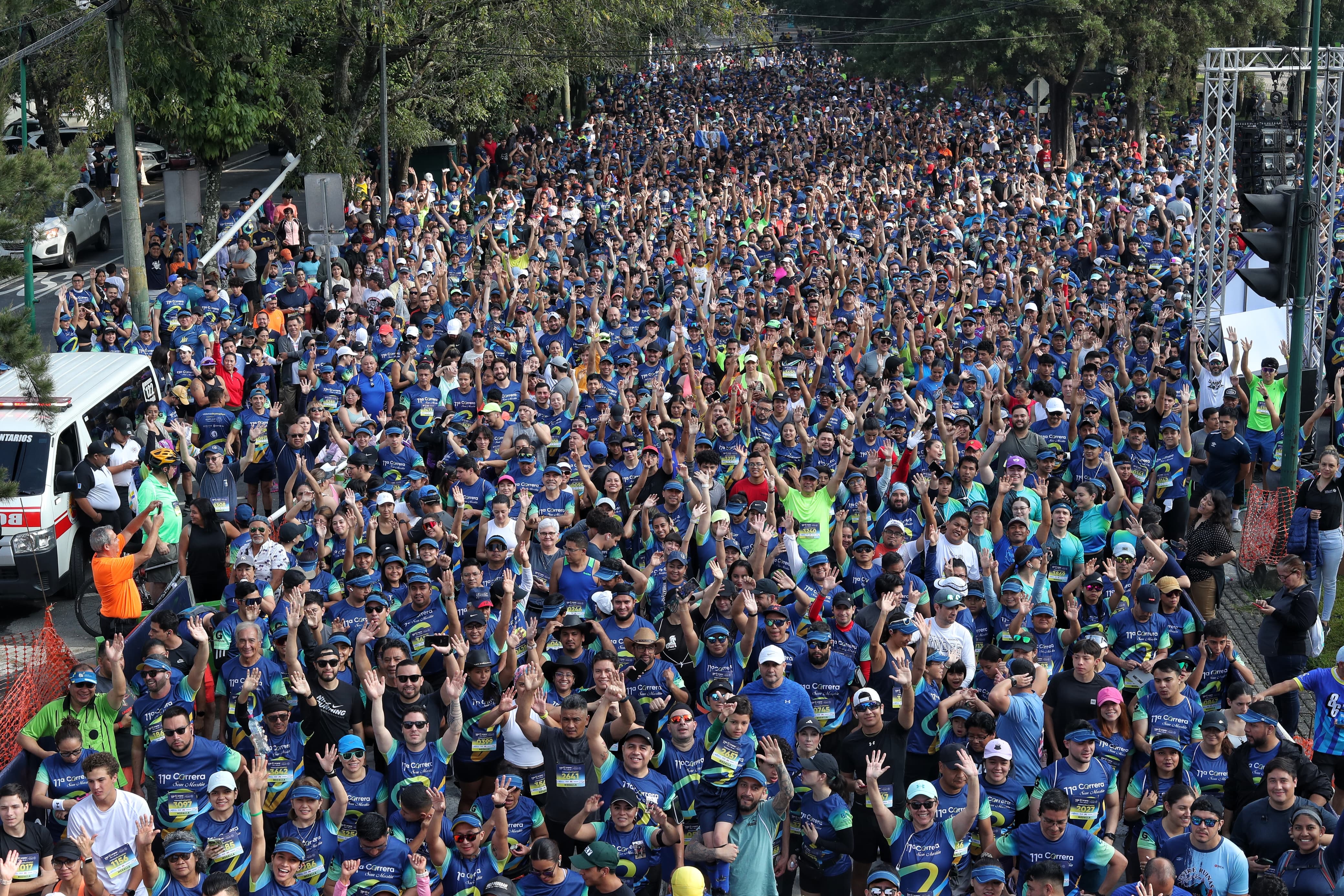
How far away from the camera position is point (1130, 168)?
29031 millimetres

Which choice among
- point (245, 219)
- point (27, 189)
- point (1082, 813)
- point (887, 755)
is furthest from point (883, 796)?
point (245, 219)

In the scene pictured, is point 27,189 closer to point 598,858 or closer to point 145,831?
point 145,831

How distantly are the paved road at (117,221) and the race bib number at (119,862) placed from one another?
9738 millimetres

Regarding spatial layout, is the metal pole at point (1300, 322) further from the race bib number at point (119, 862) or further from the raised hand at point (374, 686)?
the race bib number at point (119, 862)

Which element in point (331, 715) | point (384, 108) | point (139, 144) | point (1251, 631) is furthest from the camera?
point (139, 144)

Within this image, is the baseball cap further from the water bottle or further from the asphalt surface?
the asphalt surface

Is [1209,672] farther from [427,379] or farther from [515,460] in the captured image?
[427,379]

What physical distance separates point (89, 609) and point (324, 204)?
29.3ft

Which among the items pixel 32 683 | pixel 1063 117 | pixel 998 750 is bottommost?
pixel 32 683

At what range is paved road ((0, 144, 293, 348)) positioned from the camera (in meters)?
25.8

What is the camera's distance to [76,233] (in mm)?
28938

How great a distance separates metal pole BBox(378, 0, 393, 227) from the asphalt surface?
257 centimetres

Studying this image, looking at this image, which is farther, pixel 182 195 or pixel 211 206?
pixel 211 206

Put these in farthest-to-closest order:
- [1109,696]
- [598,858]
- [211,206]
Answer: [211,206] → [1109,696] → [598,858]
